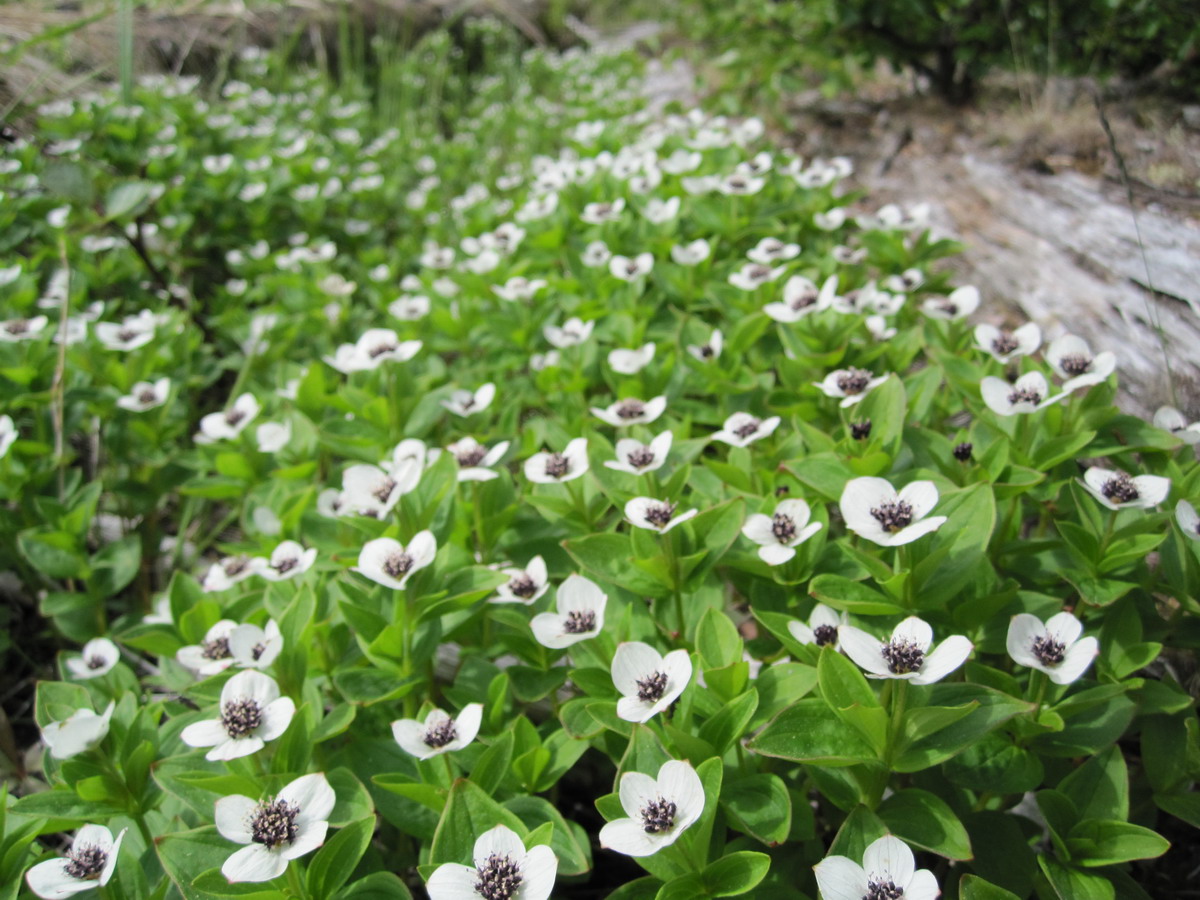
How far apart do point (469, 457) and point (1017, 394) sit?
148 centimetres

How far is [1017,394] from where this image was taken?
203cm

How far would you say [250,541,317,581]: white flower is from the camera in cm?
216

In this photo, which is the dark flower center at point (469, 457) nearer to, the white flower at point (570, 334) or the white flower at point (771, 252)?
the white flower at point (570, 334)

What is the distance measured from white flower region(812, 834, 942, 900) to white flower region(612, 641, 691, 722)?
1.31ft

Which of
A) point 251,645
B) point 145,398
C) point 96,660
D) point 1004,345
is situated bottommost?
point 96,660

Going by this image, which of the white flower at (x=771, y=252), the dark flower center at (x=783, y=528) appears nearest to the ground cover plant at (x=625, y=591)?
the dark flower center at (x=783, y=528)

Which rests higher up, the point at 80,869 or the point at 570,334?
the point at 570,334

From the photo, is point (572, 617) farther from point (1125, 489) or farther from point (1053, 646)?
point (1125, 489)

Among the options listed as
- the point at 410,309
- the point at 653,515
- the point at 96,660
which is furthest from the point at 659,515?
the point at 410,309

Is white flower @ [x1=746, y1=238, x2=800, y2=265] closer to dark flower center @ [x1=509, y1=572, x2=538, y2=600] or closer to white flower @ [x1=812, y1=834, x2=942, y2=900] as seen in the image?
dark flower center @ [x1=509, y1=572, x2=538, y2=600]

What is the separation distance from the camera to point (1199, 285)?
2.61m

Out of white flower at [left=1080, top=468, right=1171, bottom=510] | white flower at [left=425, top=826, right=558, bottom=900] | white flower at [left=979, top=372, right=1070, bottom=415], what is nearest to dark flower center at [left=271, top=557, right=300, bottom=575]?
white flower at [left=425, top=826, right=558, bottom=900]

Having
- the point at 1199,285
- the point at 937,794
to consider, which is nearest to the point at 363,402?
the point at 937,794

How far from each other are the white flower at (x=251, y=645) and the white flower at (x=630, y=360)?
136cm
